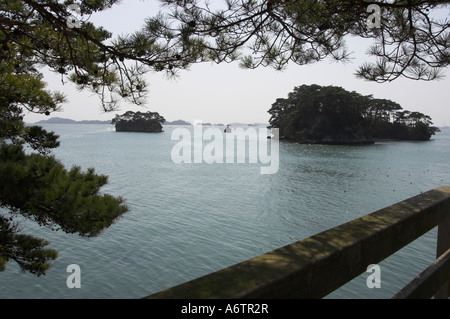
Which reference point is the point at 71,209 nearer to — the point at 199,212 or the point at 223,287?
the point at 223,287

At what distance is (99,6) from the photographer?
172 inches

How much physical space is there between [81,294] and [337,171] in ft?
75.7

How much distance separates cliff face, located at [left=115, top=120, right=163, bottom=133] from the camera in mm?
110750

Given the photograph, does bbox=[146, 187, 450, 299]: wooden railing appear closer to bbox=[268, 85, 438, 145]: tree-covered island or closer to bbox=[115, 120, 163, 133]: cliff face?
bbox=[268, 85, 438, 145]: tree-covered island

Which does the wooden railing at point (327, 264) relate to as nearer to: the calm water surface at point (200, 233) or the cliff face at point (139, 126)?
the calm water surface at point (200, 233)

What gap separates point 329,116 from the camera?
62688mm

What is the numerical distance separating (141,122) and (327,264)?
113618 mm

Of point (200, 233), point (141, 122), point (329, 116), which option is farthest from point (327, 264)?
point (141, 122)

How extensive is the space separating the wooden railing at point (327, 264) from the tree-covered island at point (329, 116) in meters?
63.7

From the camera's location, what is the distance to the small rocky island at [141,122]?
110 m

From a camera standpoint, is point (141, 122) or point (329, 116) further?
point (141, 122)

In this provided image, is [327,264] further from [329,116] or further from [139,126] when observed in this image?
[139,126]

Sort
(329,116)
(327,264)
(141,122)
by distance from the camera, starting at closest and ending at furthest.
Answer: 1. (327,264)
2. (329,116)
3. (141,122)

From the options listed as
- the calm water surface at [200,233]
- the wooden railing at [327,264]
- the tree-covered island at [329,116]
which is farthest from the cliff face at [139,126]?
the wooden railing at [327,264]
